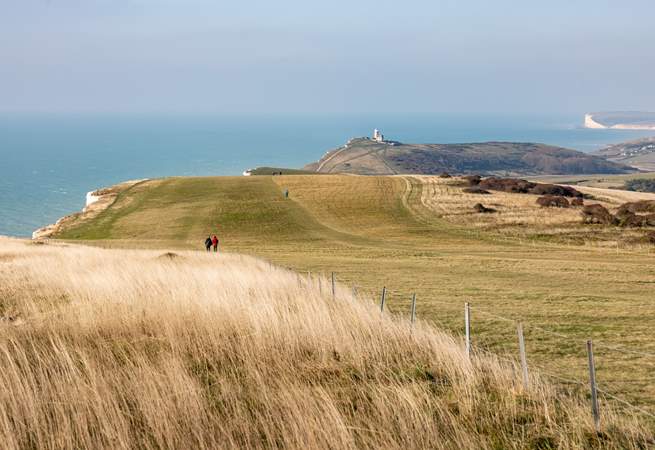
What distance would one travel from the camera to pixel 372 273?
103 feet

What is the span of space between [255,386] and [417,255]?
1415 inches

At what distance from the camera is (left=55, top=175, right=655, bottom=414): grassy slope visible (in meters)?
17.1

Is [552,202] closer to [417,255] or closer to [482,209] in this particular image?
[482,209]

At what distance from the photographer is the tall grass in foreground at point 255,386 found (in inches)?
242

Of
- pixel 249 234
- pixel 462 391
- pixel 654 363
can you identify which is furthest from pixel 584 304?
pixel 249 234

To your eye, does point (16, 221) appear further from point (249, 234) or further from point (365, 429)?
point (365, 429)

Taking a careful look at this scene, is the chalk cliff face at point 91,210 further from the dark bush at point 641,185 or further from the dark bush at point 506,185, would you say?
the dark bush at point 641,185

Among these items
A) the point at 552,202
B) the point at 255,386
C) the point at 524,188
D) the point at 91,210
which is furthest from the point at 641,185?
the point at 255,386

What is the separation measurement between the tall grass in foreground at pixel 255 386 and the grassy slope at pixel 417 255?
473cm

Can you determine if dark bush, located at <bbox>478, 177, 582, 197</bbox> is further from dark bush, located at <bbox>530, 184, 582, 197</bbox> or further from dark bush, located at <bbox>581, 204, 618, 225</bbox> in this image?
dark bush, located at <bbox>581, 204, 618, 225</bbox>

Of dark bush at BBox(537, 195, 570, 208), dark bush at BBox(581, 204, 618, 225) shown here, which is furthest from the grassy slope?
dark bush at BBox(537, 195, 570, 208)

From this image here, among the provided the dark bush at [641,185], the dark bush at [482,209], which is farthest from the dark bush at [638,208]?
the dark bush at [641,185]

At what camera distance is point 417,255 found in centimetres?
4275

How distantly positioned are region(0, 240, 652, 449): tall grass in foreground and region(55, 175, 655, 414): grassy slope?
4727mm
